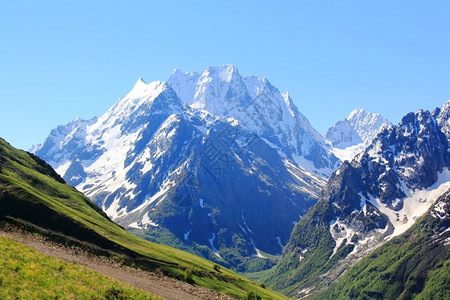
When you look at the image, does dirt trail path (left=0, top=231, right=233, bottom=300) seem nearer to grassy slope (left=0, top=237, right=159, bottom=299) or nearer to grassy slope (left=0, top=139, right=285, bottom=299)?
grassy slope (left=0, top=139, right=285, bottom=299)

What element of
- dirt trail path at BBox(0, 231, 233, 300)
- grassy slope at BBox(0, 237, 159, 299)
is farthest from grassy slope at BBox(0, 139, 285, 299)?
grassy slope at BBox(0, 237, 159, 299)

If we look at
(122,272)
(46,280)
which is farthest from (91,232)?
(46,280)

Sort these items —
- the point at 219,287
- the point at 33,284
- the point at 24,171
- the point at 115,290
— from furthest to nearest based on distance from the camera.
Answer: the point at 24,171 → the point at 219,287 → the point at 115,290 → the point at 33,284

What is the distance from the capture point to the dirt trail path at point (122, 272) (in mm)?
68062

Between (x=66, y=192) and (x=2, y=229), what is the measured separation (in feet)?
169

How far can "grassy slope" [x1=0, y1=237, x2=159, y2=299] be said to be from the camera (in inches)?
1697

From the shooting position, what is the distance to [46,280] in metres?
47.8

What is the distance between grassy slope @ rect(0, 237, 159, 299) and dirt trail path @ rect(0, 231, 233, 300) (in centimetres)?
867

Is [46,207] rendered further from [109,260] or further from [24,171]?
[24,171]

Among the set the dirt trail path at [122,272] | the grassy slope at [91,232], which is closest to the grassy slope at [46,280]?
the dirt trail path at [122,272]

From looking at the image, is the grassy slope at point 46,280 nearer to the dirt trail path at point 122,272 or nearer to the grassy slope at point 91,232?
the dirt trail path at point 122,272

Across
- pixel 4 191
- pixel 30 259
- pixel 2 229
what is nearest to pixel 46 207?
Answer: pixel 4 191

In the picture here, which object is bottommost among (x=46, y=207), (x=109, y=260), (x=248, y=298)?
(x=248, y=298)

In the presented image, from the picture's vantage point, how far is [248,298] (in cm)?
8656
